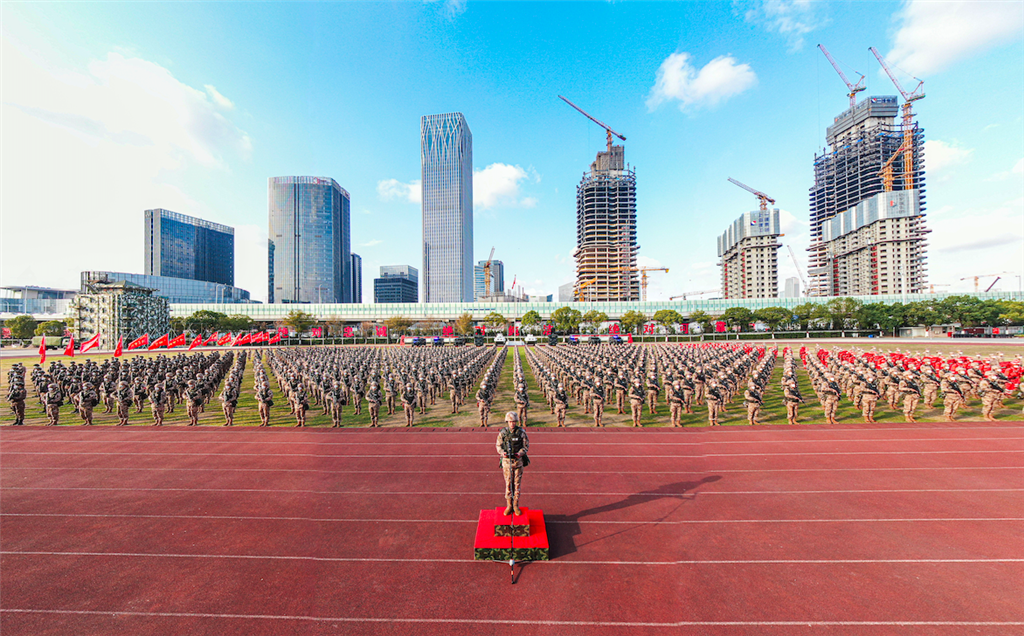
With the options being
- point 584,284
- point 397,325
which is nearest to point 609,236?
point 584,284

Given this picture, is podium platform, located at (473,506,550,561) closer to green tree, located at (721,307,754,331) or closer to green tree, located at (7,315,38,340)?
green tree, located at (721,307,754,331)

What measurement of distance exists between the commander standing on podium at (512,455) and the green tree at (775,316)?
3117 inches

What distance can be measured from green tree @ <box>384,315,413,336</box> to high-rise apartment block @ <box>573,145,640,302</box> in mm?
95192

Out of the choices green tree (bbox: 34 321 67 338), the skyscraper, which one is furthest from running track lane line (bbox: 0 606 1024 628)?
the skyscraper

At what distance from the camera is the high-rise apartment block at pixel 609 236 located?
165 m

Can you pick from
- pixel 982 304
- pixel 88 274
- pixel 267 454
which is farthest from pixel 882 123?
pixel 88 274

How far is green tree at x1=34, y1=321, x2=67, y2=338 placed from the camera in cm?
7812

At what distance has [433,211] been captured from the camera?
19850 centimetres

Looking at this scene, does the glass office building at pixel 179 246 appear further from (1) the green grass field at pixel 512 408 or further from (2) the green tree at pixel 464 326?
(1) the green grass field at pixel 512 408

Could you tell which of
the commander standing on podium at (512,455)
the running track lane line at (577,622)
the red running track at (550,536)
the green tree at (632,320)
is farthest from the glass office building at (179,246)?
the commander standing on podium at (512,455)

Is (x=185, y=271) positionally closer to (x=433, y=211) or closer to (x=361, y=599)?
(x=433, y=211)

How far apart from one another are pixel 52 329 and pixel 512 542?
11809 cm

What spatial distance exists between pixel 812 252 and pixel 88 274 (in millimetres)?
262850

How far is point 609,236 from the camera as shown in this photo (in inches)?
6555
